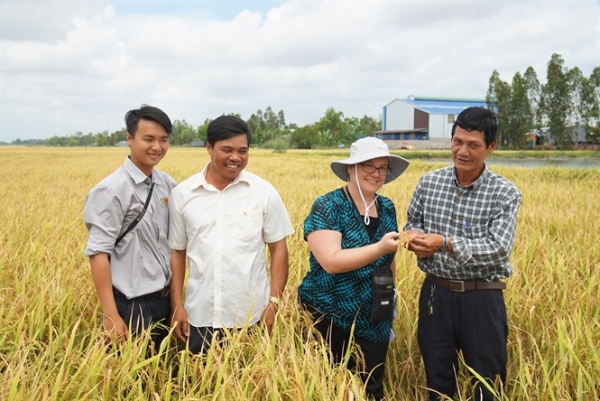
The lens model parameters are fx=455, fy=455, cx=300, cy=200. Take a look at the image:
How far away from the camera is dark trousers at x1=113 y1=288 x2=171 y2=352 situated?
1.91 m

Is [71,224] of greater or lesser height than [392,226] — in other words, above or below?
below

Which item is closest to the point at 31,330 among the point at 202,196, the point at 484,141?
the point at 202,196

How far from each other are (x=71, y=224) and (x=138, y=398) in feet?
12.5

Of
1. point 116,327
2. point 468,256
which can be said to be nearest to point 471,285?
point 468,256

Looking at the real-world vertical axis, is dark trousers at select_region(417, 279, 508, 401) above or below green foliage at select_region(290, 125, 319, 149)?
below

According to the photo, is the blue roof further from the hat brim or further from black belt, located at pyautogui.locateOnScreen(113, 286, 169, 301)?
black belt, located at pyautogui.locateOnScreen(113, 286, 169, 301)

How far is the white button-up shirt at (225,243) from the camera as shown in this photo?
1838 mm

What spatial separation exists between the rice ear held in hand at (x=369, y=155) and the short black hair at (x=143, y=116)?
0.77m

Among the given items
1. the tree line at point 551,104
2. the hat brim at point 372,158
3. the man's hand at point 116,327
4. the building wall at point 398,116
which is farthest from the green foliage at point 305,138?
the man's hand at point 116,327

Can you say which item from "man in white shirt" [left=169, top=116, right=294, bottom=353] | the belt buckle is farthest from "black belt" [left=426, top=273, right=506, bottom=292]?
"man in white shirt" [left=169, top=116, right=294, bottom=353]

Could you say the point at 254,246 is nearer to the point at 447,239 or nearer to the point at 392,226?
the point at 392,226

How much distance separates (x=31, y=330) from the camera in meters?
2.09

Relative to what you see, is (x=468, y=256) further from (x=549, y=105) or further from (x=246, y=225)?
(x=549, y=105)

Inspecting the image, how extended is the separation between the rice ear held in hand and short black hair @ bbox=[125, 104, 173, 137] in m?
0.77
